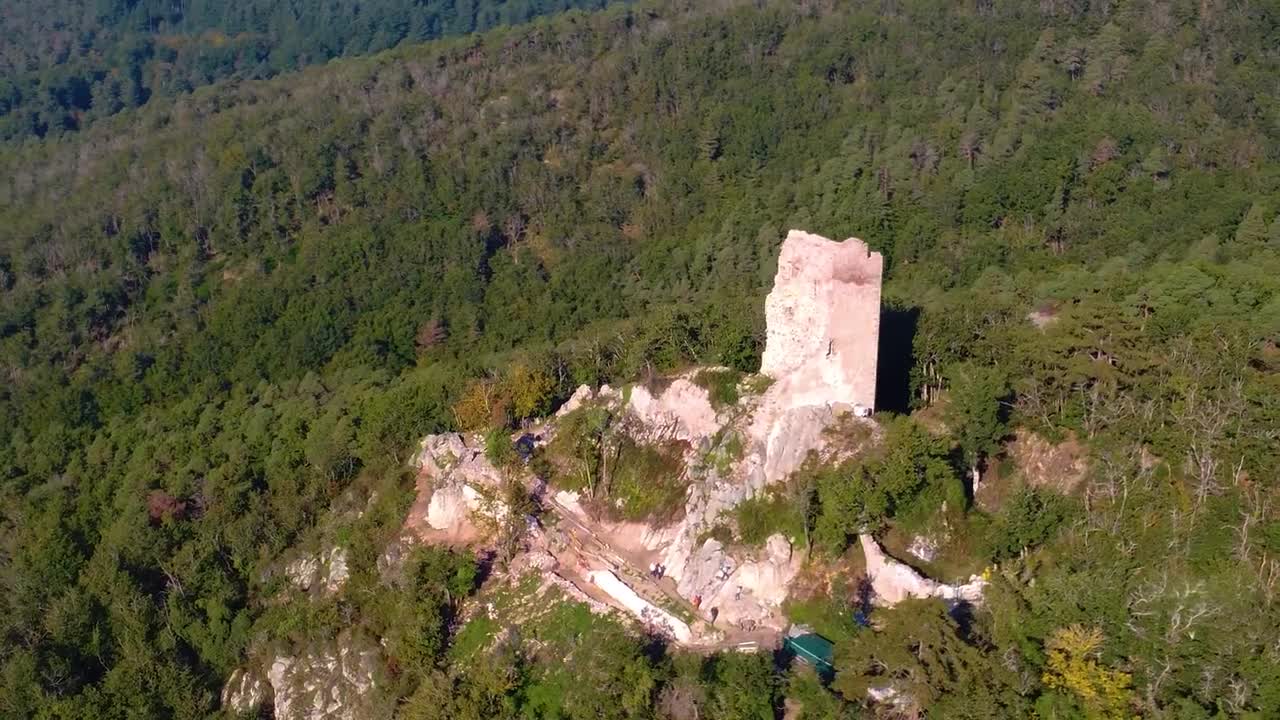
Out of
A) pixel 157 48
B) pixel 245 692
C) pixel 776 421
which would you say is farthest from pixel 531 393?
pixel 157 48

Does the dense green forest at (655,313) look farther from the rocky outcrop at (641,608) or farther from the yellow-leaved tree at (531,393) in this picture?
the rocky outcrop at (641,608)

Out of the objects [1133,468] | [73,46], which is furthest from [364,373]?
[73,46]

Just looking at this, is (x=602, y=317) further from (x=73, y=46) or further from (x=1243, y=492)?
(x=73, y=46)

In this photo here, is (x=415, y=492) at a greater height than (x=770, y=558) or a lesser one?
lesser

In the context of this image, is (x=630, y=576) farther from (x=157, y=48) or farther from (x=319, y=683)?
(x=157, y=48)

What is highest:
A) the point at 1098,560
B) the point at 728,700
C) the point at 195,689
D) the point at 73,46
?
the point at 1098,560

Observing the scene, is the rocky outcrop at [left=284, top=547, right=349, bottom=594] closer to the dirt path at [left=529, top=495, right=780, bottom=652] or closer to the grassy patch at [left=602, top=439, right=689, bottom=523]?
the dirt path at [left=529, top=495, right=780, bottom=652]
